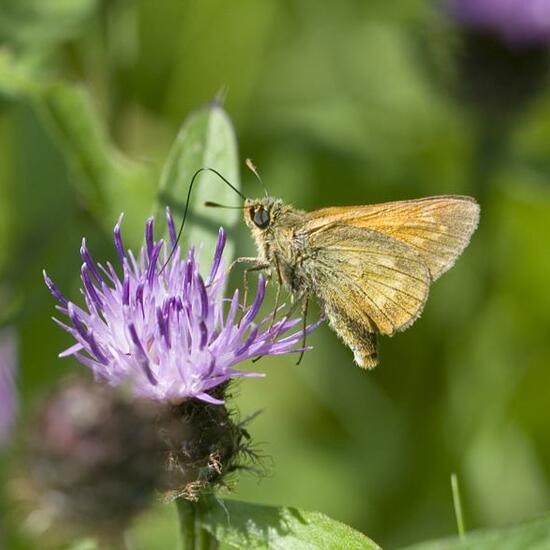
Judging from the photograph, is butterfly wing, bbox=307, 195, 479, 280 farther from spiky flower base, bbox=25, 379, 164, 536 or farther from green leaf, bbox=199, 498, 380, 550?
spiky flower base, bbox=25, 379, 164, 536

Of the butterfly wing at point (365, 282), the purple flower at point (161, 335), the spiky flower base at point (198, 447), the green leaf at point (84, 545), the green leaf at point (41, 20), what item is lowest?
the green leaf at point (84, 545)

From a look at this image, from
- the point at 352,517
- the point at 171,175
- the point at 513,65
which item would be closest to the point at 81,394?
the point at 171,175

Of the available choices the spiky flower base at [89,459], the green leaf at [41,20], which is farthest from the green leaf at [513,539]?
the green leaf at [41,20]

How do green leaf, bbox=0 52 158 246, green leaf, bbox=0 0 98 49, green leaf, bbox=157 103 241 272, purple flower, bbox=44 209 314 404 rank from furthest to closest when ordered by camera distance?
1. green leaf, bbox=0 0 98 49
2. green leaf, bbox=0 52 158 246
3. green leaf, bbox=157 103 241 272
4. purple flower, bbox=44 209 314 404

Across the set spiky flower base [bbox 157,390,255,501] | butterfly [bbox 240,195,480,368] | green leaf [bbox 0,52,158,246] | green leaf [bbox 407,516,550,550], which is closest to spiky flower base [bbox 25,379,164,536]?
spiky flower base [bbox 157,390,255,501]

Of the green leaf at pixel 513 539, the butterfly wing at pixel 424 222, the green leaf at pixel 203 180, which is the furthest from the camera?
the butterfly wing at pixel 424 222

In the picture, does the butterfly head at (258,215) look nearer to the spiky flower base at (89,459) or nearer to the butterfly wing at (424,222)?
the butterfly wing at (424,222)
